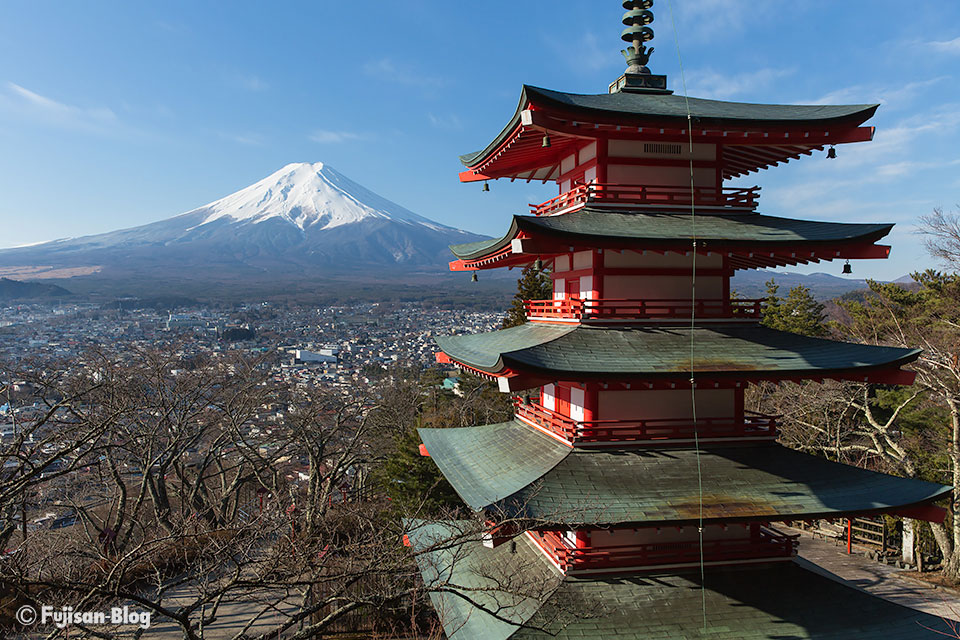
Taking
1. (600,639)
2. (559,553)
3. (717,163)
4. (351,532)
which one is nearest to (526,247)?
(717,163)

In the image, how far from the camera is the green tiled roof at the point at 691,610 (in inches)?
319

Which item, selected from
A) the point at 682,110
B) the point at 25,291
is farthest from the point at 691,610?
the point at 25,291

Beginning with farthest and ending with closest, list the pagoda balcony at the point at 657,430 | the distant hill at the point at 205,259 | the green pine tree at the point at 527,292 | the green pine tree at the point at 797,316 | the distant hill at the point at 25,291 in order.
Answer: the distant hill at the point at 205,259, the distant hill at the point at 25,291, the green pine tree at the point at 797,316, the green pine tree at the point at 527,292, the pagoda balcony at the point at 657,430

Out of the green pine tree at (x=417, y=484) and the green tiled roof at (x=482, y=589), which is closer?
the green tiled roof at (x=482, y=589)

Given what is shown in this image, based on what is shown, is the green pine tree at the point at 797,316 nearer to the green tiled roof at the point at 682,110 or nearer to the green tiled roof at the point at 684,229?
the green tiled roof at the point at 682,110

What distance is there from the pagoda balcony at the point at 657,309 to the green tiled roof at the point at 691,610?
4.28 m

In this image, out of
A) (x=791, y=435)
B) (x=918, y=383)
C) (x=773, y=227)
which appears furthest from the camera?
(x=791, y=435)

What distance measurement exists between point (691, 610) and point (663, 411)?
3.08m

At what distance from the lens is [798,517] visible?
813cm

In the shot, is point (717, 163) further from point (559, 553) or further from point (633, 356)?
point (559, 553)

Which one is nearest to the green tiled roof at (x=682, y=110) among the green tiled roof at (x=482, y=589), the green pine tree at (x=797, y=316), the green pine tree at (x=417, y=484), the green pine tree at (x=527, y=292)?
the green tiled roof at (x=482, y=589)

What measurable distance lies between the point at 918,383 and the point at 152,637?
90.8 ft

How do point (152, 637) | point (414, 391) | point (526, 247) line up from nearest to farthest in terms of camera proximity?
point (526, 247), point (152, 637), point (414, 391)

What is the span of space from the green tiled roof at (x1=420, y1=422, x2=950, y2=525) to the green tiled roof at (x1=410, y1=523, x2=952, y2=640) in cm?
152
